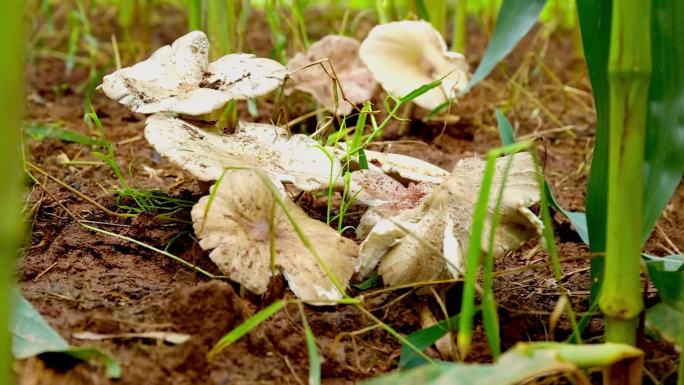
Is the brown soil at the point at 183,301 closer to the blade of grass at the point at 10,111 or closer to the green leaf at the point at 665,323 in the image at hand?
the green leaf at the point at 665,323

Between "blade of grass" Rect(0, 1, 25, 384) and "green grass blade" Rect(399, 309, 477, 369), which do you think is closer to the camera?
"blade of grass" Rect(0, 1, 25, 384)

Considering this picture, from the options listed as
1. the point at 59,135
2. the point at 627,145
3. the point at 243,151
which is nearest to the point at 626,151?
the point at 627,145

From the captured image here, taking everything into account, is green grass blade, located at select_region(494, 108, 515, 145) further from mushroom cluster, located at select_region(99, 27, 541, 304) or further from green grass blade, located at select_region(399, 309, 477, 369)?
green grass blade, located at select_region(399, 309, 477, 369)

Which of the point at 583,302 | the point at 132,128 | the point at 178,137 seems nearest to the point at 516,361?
the point at 583,302

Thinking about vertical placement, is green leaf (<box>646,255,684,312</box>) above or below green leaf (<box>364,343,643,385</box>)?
below

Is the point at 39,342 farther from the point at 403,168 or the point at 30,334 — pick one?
the point at 403,168

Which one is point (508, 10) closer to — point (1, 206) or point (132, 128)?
point (1, 206)

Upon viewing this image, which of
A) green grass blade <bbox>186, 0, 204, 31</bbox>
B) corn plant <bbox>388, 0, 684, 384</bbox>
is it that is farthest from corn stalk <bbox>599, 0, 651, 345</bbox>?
green grass blade <bbox>186, 0, 204, 31</bbox>
